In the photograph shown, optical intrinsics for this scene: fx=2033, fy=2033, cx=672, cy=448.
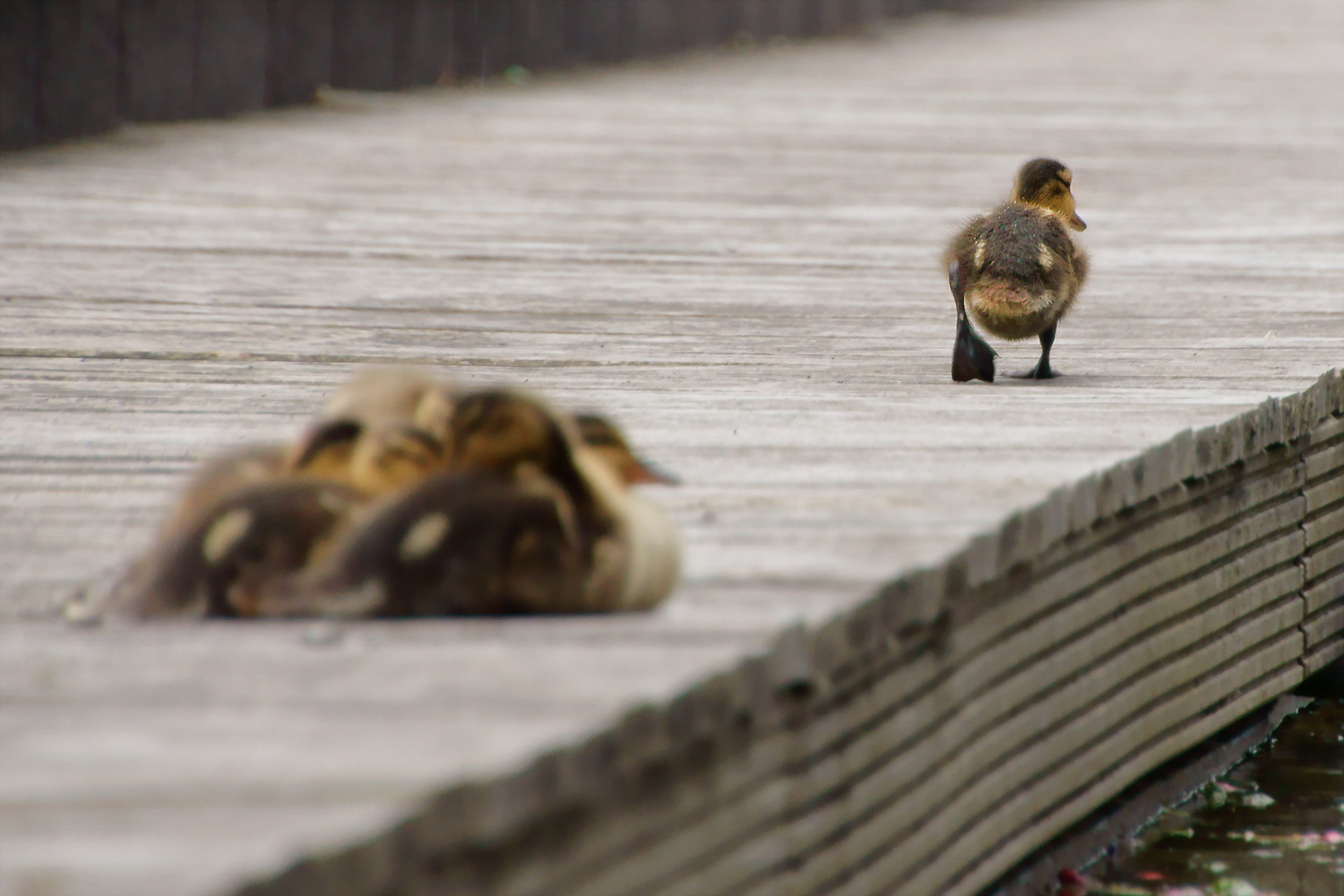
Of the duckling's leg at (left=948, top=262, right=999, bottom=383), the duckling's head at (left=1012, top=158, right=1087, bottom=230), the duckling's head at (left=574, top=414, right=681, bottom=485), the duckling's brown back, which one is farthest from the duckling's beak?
the duckling's head at (left=1012, top=158, right=1087, bottom=230)

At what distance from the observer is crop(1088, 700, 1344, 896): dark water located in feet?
13.6

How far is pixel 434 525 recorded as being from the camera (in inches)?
108

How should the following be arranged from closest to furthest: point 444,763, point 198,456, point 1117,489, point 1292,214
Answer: point 444,763 → point 1117,489 → point 198,456 → point 1292,214

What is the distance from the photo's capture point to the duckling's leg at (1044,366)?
5.47 metres

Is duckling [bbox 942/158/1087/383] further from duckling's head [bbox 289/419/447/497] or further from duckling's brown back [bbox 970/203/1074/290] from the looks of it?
duckling's head [bbox 289/419/447/497]

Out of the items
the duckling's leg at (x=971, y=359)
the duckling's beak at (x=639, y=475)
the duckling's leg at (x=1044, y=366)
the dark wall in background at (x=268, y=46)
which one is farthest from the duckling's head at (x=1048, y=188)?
the dark wall in background at (x=268, y=46)

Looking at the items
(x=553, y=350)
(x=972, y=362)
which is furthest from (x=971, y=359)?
(x=553, y=350)

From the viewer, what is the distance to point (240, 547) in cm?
288

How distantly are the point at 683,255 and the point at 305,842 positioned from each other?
661 centimetres

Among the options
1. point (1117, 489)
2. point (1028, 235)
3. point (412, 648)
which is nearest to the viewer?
point (412, 648)

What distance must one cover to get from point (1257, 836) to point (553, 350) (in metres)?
2.58

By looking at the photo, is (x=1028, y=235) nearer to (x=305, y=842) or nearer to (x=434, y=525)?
(x=434, y=525)

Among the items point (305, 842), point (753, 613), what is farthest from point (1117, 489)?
point (305, 842)

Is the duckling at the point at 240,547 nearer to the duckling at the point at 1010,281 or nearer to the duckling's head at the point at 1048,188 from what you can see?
the duckling at the point at 1010,281
